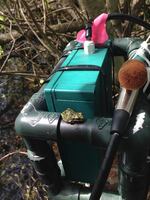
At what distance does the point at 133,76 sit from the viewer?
74 centimetres

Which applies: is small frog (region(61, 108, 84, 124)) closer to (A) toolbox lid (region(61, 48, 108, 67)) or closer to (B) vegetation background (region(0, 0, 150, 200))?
(A) toolbox lid (region(61, 48, 108, 67))

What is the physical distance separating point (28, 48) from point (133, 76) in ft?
6.05

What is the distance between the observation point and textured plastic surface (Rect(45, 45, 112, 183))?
2.70 feet

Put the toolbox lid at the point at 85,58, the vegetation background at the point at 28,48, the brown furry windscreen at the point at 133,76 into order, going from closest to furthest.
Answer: the brown furry windscreen at the point at 133,76
the toolbox lid at the point at 85,58
the vegetation background at the point at 28,48

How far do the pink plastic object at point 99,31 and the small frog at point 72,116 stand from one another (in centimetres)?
28

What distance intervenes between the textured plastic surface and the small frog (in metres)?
0.04

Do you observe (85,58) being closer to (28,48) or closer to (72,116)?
(72,116)

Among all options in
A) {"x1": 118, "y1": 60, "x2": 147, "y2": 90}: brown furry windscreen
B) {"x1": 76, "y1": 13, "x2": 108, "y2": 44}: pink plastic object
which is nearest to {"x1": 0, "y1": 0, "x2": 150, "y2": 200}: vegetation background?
{"x1": 76, "y1": 13, "x2": 108, "y2": 44}: pink plastic object

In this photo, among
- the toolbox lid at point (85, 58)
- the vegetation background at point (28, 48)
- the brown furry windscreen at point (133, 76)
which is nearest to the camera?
the brown furry windscreen at point (133, 76)

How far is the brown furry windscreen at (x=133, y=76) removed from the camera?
2.43 feet

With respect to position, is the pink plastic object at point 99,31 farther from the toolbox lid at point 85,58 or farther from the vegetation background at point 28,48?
the vegetation background at point 28,48

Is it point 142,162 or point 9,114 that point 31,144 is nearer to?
point 142,162

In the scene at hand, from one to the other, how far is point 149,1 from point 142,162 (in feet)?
5.75

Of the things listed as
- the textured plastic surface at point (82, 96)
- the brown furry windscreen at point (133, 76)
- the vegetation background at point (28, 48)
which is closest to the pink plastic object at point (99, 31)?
the textured plastic surface at point (82, 96)
